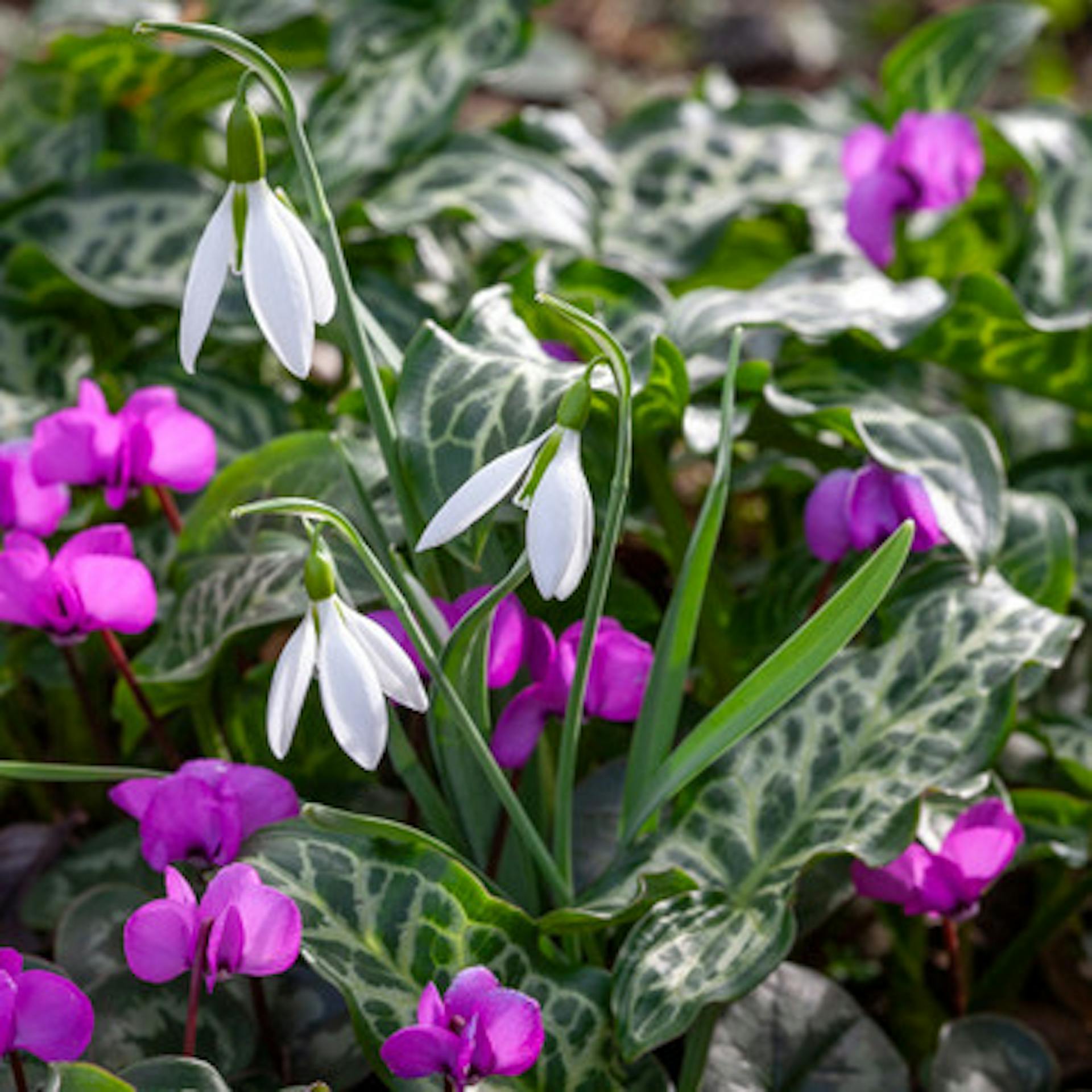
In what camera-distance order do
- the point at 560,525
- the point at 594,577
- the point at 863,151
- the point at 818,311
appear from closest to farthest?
the point at 560,525 < the point at 594,577 < the point at 818,311 < the point at 863,151

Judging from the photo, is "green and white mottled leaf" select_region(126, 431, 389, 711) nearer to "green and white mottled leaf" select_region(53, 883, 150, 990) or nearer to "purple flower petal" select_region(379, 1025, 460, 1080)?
"green and white mottled leaf" select_region(53, 883, 150, 990)

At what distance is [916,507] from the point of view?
53.4 inches

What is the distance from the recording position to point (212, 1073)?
3.62 ft

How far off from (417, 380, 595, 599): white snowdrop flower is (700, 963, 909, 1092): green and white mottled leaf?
0.50 metres

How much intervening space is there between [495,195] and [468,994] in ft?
3.43

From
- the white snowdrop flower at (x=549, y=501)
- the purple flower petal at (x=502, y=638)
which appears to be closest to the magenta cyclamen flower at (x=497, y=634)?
the purple flower petal at (x=502, y=638)

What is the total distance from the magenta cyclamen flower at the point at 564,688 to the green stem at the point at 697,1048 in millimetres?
217

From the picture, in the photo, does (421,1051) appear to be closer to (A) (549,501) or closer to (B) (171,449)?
(A) (549,501)

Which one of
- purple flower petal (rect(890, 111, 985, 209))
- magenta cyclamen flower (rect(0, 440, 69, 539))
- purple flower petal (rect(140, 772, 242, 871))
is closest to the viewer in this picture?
purple flower petal (rect(140, 772, 242, 871))

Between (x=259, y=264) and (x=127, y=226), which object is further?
(x=127, y=226)

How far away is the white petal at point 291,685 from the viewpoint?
3.30 ft

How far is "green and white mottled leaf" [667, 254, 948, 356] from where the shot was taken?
1540 millimetres

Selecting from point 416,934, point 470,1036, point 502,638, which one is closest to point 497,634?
point 502,638

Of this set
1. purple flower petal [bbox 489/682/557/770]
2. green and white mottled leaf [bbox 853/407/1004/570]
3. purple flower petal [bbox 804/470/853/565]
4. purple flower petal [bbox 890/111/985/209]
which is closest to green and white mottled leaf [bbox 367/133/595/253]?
purple flower petal [bbox 890/111/985/209]
